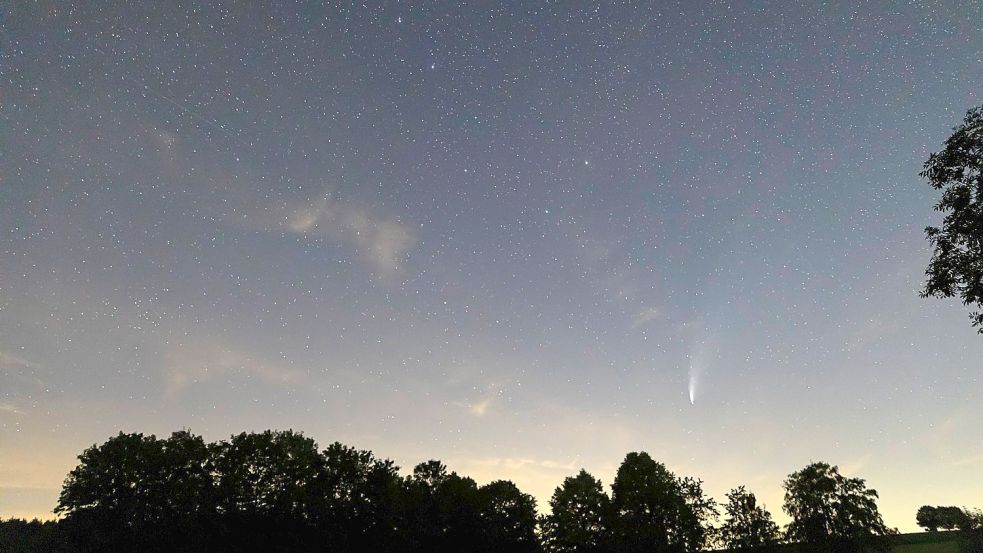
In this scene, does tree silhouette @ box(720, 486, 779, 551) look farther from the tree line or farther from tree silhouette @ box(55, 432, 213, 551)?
tree silhouette @ box(55, 432, 213, 551)

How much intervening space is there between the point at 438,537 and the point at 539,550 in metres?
18.0

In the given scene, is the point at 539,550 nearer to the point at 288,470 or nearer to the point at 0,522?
the point at 288,470

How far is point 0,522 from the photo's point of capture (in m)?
80.1

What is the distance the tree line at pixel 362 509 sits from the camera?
65.6m

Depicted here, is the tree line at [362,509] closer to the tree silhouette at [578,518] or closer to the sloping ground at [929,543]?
the tree silhouette at [578,518]

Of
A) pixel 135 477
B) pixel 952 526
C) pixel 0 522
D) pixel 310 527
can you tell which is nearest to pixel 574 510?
pixel 310 527

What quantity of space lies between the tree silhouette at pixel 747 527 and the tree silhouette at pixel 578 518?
19.4 meters

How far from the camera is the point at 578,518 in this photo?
82.7 metres

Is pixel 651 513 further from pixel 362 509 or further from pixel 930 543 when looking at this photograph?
pixel 930 543

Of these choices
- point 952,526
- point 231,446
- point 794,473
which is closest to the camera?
point 231,446

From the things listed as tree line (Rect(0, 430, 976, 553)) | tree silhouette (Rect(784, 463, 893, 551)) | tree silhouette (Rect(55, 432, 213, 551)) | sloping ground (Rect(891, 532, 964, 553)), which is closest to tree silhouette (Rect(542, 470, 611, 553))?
tree line (Rect(0, 430, 976, 553))

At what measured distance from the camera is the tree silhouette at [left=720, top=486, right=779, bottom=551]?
3260 inches

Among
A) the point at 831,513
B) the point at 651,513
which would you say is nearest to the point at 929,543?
the point at 831,513

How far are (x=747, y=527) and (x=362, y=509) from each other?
200 feet
